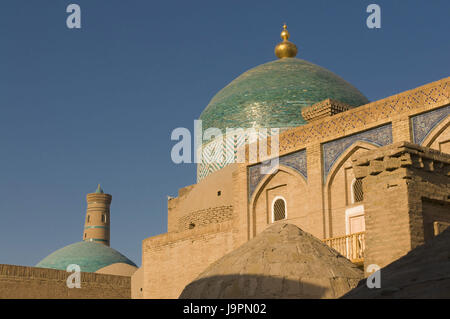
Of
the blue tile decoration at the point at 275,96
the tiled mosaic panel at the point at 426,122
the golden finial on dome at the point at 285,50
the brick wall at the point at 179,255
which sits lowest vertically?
the brick wall at the point at 179,255

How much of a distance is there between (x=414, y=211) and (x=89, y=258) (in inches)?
946

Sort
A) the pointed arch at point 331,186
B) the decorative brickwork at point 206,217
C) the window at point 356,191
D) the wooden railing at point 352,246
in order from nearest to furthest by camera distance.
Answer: the wooden railing at point 352,246, the window at point 356,191, the pointed arch at point 331,186, the decorative brickwork at point 206,217

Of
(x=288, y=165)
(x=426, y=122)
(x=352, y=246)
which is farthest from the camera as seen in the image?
(x=288, y=165)

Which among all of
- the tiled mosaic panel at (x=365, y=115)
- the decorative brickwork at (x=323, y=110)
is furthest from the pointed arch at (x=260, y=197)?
the decorative brickwork at (x=323, y=110)

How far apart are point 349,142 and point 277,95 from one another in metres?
7.33

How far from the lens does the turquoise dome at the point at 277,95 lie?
20.2 meters

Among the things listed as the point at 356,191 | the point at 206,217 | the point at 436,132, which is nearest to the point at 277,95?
the point at 206,217

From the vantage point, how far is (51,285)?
1864 cm

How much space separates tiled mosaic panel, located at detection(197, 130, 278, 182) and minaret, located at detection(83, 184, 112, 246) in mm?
17600

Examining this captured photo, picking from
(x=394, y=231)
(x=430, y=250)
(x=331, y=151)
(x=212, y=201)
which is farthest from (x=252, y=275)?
(x=212, y=201)

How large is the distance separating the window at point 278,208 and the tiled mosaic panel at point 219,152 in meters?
5.43

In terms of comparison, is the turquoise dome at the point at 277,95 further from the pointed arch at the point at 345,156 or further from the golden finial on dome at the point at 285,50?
the pointed arch at the point at 345,156

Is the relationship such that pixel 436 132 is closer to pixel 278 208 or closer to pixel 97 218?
pixel 278 208

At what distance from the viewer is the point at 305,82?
67.6ft
